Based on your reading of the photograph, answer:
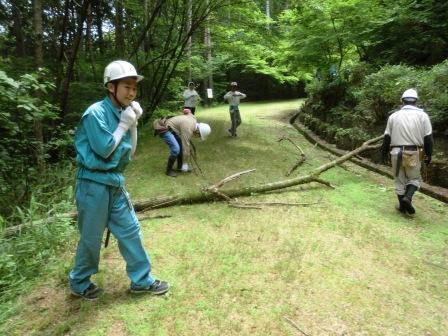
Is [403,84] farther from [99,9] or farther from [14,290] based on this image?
[99,9]

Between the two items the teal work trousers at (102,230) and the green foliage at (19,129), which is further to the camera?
the green foliage at (19,129)

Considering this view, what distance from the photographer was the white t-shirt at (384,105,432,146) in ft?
19.8

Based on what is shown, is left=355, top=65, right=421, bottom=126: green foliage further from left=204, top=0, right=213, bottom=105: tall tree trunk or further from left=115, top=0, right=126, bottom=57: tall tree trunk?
left=115, top=0, right=126, bottom=57: tall tree trunk

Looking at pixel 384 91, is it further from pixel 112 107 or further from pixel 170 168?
pixel 112 107

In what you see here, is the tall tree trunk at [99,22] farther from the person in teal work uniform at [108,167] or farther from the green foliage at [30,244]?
the person in teal work uniform at [108,167]

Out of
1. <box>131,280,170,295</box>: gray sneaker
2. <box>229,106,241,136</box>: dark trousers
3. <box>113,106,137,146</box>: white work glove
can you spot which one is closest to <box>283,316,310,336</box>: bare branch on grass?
<box>131,280,170,295</box>: gray sneaker

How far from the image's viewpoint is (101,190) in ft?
10.9

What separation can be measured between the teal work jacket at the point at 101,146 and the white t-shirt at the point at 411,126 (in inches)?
180

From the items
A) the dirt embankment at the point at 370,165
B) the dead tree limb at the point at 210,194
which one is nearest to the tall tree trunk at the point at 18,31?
the dirt embankment at the point at 370,165

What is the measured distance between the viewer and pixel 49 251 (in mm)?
4738

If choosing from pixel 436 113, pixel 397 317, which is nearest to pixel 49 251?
pixel 397 317

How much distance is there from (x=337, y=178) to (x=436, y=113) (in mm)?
2305

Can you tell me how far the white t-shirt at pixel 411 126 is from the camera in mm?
6035

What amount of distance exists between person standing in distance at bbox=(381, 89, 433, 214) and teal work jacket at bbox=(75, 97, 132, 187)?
4560 millimetres
